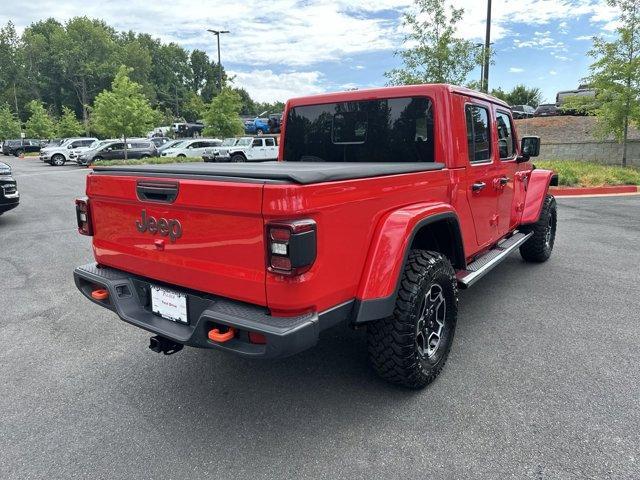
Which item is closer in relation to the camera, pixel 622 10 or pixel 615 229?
pixel 615 229

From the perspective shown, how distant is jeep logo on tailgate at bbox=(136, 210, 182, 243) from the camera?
2.53 meters

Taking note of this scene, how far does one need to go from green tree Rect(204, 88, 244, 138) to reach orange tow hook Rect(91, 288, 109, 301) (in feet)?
95.3

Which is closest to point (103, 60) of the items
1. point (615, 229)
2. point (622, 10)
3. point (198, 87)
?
point (198, 87)

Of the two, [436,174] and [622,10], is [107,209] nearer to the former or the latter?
[436,174]

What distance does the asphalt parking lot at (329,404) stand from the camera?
233 centimetres

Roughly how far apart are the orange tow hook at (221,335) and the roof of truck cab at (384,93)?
2250mm

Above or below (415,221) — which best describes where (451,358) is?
below

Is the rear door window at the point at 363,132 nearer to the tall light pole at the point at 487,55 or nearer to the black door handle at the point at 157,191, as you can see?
the black door handle at the point at 157,191

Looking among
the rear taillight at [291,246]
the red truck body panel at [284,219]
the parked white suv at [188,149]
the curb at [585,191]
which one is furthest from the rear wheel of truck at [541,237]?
the parked white suv at [188,149]

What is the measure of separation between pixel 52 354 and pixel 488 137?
3.94m

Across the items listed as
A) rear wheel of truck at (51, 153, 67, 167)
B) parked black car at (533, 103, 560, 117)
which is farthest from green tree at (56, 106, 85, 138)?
parked black car at (533, 103, 560, 117)

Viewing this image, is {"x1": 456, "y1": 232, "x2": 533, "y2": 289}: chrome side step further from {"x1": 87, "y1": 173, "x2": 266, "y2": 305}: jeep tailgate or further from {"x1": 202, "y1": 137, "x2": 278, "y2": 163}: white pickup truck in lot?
{"x1": 202, "y1": 137, "x2": 278, "y2": 163}: white pickup truck in lot

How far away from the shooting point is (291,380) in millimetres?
3141

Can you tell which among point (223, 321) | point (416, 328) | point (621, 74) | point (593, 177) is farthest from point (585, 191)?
point (223, 321)
